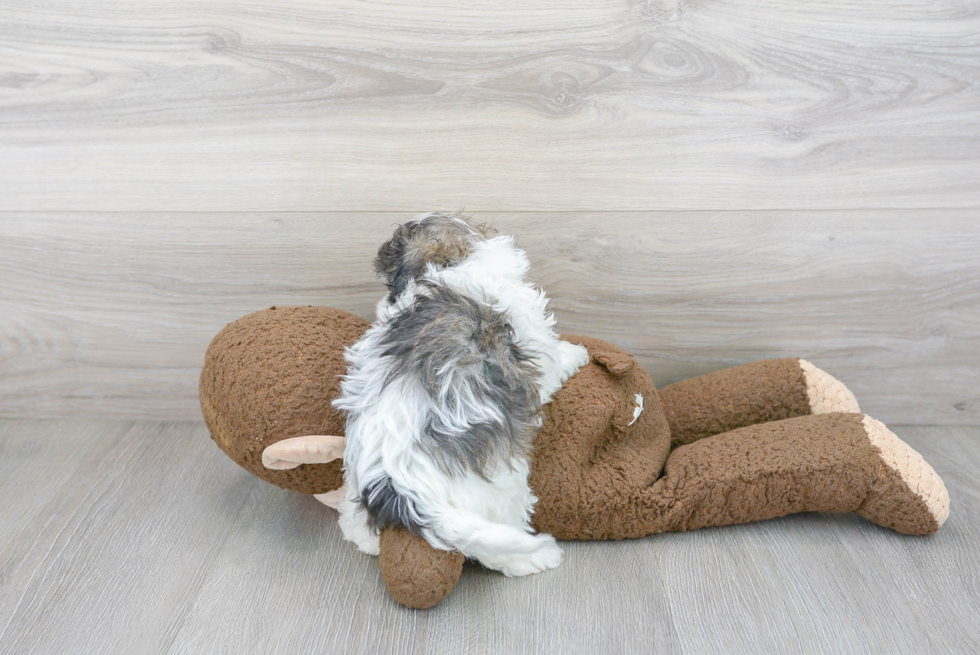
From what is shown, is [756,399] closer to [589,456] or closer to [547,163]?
[589,456]

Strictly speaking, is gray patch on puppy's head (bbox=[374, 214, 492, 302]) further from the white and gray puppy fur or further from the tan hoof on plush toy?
the tan hoof on plush toy

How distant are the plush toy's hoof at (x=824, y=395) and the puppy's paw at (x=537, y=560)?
1.45ft

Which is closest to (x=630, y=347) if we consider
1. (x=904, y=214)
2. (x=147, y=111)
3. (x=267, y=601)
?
(x=904, y=214)

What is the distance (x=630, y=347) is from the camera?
1102 mm

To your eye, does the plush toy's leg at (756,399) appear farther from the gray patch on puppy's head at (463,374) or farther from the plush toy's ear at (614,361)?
the gray patch on puppy's head at (463,374)

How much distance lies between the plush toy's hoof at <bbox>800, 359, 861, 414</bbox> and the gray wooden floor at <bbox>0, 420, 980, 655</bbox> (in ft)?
0.52

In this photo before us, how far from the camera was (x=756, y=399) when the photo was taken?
0.98 m

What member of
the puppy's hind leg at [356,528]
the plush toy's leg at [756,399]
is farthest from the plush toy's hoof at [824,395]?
the puppy's hind leg at [356,528]

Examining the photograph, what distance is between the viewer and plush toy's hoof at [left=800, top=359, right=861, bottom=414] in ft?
3.18

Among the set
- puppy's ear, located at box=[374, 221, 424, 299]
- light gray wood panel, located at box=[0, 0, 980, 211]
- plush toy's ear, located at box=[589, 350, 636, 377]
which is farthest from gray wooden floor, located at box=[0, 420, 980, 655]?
light gray wood panel, located at box=[0, 0, 980, 211]

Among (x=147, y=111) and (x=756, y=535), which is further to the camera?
(x=147, y=111)

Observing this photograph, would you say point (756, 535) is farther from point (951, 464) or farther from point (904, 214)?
point (904, 214)

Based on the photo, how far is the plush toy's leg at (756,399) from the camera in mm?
974

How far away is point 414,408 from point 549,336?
19 cm
